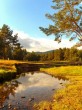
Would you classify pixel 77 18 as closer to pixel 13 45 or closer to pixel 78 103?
pixel 78 103

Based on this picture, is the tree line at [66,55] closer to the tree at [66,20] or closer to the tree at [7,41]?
the tree at [7,41]

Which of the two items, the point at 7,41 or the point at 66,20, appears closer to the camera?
the point at 66,20

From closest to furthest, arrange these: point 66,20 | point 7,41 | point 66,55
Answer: point 66,20 < point 7,41 < point 66,55

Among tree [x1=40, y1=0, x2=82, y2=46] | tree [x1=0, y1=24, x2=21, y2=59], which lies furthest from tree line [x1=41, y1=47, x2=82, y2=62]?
tree [x1=40, y1=0, x2=82, y2=46]

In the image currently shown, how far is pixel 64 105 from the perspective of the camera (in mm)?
19703

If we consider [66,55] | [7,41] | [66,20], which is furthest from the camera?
[66,55]

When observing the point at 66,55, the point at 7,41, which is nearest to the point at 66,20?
the point at 7,41

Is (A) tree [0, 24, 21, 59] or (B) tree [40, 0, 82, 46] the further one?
(A) tree [0, 24, 21, 59]

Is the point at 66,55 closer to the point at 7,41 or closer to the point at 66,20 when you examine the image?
the point at 7,41

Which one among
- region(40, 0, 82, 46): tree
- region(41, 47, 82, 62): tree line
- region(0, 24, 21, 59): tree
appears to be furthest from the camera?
region(41, 47, 82, 62): tree line

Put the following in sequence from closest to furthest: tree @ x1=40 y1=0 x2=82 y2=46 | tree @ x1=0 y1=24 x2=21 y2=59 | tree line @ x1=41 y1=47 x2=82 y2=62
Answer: tree @ x1=40 y1=0 x2=82 y2=46
tree @ x1=0 y1=24 x2=21 y2=59
tree line @ x1=41 y1=47 x2=82 y2=62

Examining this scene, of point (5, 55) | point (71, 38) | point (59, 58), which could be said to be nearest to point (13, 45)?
point (5, 55)

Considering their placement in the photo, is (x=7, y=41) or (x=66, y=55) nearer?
(x=7, y=41)

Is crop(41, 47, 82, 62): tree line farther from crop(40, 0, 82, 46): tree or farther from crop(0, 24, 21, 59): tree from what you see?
crop(40, 0, 82, 46): tree
